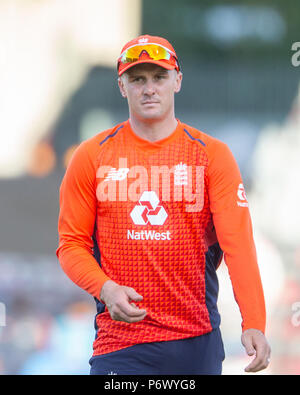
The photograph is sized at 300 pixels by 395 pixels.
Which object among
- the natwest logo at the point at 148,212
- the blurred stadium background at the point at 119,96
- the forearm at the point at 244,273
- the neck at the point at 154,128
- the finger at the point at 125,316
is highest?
the blurred stadium background at the point at 119,96

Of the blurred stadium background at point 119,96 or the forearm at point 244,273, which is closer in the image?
the forearm at point 244,273

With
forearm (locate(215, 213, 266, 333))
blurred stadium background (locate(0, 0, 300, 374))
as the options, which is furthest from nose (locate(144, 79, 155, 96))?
blurred stadium background (locate(0, 0, 300, 374))

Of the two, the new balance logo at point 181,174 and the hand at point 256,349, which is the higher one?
the new balance logo at point 181,174

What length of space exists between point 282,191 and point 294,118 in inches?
38.5

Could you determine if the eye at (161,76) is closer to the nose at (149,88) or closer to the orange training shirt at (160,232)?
the nose at (149,88)

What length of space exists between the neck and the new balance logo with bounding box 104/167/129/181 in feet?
0.61

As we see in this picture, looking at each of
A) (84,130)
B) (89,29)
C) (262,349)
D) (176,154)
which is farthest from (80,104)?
(262,349)

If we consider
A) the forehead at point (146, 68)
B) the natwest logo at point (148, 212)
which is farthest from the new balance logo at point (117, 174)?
the forehead at point (146, 68)

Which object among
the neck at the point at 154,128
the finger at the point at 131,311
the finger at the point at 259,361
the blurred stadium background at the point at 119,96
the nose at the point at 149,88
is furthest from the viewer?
the blurred stadium background at the point at 119,96

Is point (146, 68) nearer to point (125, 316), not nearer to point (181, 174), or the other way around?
point (181, 174)

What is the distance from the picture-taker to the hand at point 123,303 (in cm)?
264

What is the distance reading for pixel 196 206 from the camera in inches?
119

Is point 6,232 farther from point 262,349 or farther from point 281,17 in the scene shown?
point 262,349

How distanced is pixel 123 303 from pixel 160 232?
1.44ft
